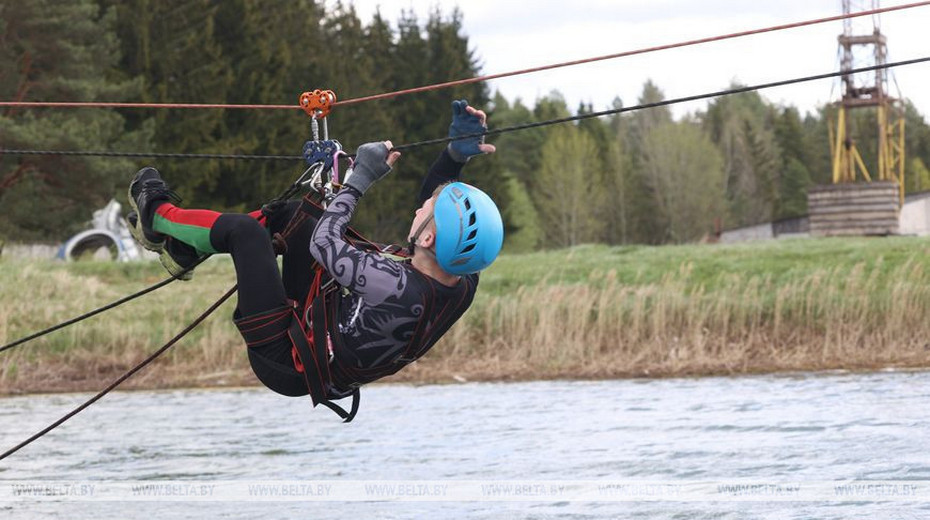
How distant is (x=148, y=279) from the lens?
26672 mm

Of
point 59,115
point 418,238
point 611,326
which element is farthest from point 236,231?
point 59,115

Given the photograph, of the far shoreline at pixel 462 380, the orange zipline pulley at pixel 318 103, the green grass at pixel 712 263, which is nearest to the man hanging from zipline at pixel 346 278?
the orange zipline pulley at pixel 318 103

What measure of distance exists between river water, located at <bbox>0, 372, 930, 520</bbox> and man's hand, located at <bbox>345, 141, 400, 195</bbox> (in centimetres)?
359

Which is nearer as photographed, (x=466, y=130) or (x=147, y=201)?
(x=147, y=201)

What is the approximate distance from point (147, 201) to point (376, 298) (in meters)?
1.20

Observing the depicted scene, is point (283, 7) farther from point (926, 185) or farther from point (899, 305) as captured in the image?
point (926, 185)

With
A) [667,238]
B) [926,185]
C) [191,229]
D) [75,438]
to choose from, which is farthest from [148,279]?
[926,185]

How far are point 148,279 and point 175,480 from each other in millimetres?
15834

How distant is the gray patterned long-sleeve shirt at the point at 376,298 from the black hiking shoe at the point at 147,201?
88 cm

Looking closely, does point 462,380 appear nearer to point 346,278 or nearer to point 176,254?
point 176,254

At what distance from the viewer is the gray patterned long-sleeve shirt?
5809 millimetres

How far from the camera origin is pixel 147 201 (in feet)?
20.7

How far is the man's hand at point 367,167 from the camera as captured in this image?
5.98 metres

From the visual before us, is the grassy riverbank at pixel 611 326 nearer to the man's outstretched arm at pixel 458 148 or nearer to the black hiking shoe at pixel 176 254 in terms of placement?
the man's outstretched arm at pixel 458 148
